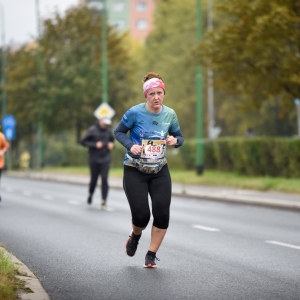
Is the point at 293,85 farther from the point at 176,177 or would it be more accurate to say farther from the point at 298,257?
the point at 298,257

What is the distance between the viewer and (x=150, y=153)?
8.93 meters

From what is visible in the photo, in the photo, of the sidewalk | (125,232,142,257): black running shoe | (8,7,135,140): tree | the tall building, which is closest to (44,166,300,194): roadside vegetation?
the sidewalk

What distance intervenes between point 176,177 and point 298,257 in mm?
21701

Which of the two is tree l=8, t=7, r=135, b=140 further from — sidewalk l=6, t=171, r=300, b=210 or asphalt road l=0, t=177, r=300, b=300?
asphalt road l=0, t=177, r=300, b=300

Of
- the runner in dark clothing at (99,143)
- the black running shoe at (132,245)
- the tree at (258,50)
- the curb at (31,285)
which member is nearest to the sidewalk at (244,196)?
the tree at (258,50)

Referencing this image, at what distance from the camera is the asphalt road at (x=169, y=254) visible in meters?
7.96

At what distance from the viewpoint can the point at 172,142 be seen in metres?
9.01

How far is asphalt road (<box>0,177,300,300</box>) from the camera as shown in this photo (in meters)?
7.96

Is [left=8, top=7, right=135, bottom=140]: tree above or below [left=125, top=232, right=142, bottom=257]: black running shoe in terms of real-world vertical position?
above

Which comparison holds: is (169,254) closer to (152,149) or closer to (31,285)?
(152,149)

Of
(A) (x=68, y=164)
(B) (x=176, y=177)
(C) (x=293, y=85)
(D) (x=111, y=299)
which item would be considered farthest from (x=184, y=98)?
(D) (x=111, y=299)

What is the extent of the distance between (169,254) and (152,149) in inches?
84.7

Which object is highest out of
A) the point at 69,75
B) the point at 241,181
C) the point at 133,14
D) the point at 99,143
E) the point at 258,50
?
the point at 133,14

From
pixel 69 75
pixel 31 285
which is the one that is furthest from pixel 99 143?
pixel 69 75
